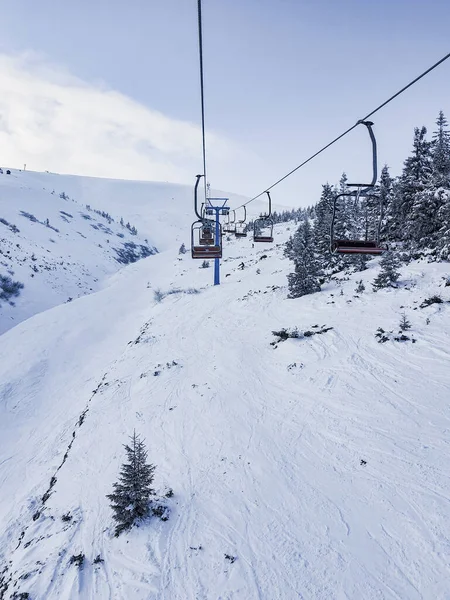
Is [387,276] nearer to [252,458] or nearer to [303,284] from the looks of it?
[303,284]

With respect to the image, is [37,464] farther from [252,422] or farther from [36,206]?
[36,206]

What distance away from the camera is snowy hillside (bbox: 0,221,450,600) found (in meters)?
5.38

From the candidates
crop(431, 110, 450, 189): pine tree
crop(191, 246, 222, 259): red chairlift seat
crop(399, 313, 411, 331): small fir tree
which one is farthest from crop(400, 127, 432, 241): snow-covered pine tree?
crop(191, 246, 222, 259): red chairlift seat

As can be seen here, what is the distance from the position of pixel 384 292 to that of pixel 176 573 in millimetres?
15680

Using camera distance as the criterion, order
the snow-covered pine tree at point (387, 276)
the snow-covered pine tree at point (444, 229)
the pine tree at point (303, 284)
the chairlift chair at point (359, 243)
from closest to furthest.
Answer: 1. the chairlift chair at point (359, 243)
2. the snow-covered pine tree at point (387, 276)
3. the snow-covered pine tree at point (444, 229)
4. the pine tree at point (303, 284)

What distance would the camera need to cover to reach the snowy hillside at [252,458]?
17.6 feet

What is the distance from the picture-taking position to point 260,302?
21.3m

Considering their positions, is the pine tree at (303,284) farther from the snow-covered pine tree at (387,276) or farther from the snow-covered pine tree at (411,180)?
the snow-covered pine tree at (411,180)

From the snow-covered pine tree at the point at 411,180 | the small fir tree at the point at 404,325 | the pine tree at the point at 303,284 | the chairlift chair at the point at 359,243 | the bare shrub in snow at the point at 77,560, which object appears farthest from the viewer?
the snow-covered pine tree at the point at 411,180

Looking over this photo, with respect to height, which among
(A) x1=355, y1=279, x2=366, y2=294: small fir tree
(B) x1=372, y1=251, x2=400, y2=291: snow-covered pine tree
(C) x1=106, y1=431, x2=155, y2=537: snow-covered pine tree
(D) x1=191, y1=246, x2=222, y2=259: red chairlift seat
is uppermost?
(D) x1=191, y1=246, x2=222, y2=259: red chairlift seat

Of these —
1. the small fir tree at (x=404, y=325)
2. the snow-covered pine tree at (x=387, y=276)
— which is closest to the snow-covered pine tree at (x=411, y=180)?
the snow-covered pine tree at (x=387, y=276)

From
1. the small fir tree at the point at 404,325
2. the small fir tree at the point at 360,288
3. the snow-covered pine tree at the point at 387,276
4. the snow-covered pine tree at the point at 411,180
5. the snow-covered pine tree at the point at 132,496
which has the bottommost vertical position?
the snow-covered pine tree at the point at 132,496

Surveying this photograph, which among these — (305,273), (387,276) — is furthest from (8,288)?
(387,276)

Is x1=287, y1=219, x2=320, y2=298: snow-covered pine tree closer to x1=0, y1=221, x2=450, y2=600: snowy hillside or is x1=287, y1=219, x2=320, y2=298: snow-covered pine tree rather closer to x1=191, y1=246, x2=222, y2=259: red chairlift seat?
x1=0, y1=221, x2=450, y2=600: snowy hillside
